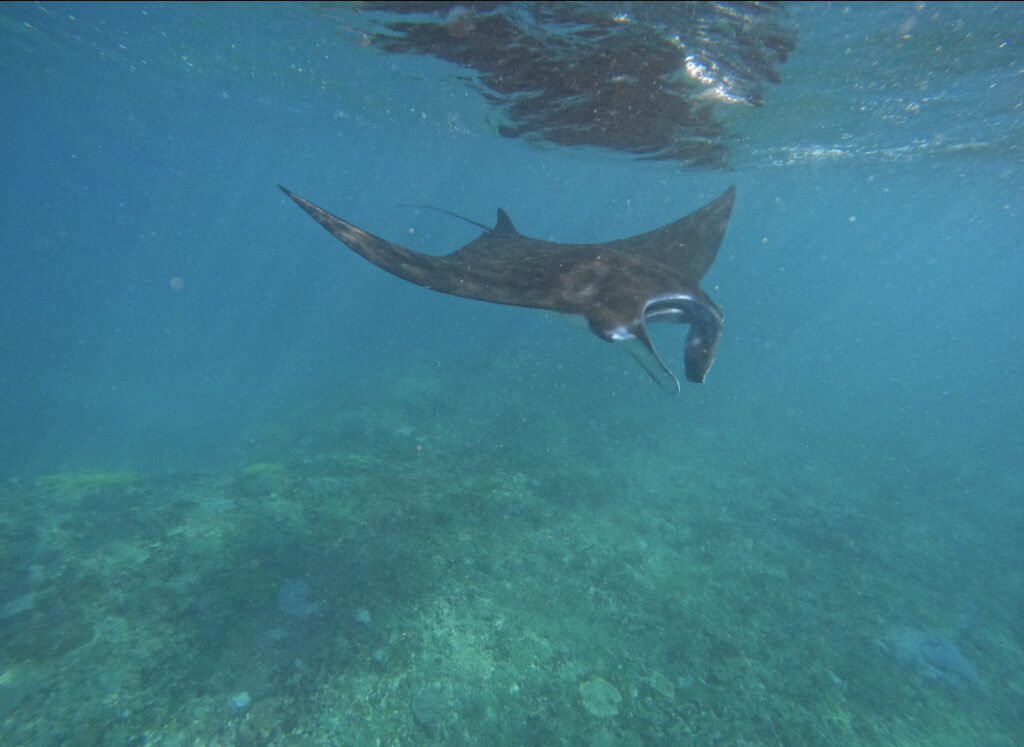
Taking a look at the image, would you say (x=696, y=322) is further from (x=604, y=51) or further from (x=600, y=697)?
(x=604, y=51)

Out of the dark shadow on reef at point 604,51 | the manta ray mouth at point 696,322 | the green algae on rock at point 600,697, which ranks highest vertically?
the dark shadow on reef at point 604,51

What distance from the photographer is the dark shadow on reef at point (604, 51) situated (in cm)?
852

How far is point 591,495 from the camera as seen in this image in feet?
31.0

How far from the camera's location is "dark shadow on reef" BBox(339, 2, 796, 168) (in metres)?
8.52

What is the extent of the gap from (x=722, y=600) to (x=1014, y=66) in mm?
13744

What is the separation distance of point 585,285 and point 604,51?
7662 millimetres

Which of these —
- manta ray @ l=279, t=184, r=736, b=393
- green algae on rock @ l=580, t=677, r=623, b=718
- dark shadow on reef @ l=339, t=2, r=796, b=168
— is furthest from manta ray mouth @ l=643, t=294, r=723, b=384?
dark shadow on reef @ l=339, t=2, r=796, b=168

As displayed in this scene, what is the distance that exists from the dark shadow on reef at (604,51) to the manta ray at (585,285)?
5.29 m

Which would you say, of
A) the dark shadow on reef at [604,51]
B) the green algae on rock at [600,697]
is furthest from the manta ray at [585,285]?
the dark shadow on reef at [604,51]

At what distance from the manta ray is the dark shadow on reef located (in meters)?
5.29

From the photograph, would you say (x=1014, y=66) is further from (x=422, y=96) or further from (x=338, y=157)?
(x=338, y=157)

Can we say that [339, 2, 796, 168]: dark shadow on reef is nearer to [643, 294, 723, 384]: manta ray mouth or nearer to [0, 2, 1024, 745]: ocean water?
[0, 2, 1024, 745]: ocean water

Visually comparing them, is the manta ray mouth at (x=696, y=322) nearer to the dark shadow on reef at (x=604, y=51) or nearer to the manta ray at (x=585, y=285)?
the manta ray at (x=585, y=285)

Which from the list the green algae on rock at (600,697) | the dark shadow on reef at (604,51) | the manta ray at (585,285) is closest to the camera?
the manta ray at (585,285)
